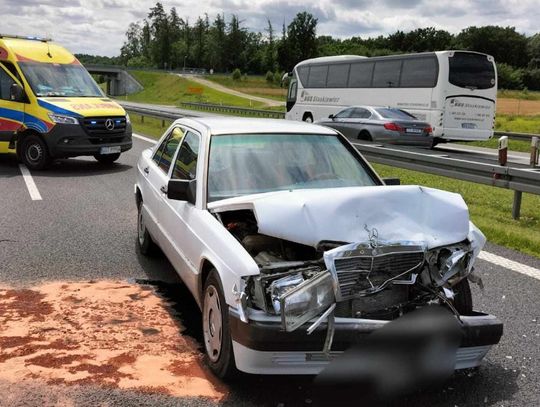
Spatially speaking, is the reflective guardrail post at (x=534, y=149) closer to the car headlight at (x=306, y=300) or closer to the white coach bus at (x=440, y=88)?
the white coach bus at (x=440, y=88)

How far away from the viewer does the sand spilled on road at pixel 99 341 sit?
3514mm

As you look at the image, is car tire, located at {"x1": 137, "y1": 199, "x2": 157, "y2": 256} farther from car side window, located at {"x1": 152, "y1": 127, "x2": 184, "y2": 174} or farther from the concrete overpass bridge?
the concrete overpass bridge

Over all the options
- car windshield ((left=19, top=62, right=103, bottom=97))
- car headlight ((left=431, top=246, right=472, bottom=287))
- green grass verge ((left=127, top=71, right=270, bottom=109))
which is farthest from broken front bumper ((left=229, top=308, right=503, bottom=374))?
green grass verge ((left=127, top=71, right=270, bottom=109))

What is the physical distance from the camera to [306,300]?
3059 mm

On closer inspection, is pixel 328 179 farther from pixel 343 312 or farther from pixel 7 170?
pixel 7 170

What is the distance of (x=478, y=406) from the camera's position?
10.7 feet

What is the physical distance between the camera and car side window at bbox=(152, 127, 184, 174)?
548 centimetres

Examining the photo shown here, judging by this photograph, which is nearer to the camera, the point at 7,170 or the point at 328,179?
the point at 328,179

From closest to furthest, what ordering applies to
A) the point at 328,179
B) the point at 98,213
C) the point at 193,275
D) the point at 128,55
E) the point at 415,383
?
1. the point at 415,383
2. the point at 193,275
3. the point at 328,179
4. the point at 98,213
5. the point at 128,55

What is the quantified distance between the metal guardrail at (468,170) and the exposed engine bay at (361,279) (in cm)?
471

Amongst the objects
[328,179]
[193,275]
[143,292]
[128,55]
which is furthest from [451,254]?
[128,55]

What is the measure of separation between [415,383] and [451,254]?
79cm

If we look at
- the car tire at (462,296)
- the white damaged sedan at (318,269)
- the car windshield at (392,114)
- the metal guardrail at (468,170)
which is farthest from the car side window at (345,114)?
the car tire at (462,296)

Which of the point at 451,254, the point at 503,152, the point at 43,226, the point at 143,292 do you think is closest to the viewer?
the point at 451,254
